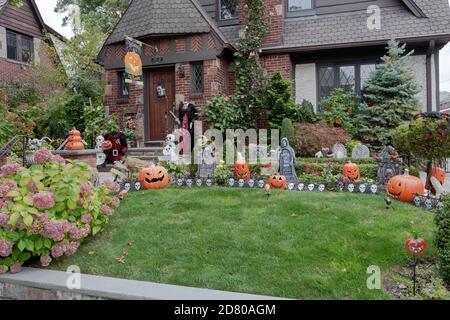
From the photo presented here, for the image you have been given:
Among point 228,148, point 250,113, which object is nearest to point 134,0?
point 250,113

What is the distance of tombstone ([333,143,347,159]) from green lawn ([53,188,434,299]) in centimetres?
379

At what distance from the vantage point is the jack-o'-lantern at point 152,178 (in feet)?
22.1

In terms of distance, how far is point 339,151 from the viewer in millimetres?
9445

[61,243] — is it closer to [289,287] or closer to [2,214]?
[2,214]

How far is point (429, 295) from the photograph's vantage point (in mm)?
3178

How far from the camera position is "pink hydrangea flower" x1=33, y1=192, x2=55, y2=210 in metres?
3.92

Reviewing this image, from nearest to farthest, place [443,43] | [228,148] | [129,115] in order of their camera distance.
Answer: [228,148] < [443,43] < [129,115]

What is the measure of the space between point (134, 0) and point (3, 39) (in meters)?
9.30

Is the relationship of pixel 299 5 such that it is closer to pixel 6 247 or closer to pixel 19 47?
Result: pixel 6 247

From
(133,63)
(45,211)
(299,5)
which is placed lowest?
(45,211)

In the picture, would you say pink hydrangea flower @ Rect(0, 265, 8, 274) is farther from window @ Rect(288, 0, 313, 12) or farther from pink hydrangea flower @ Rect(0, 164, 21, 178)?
window @ Rect(288, 0, 313, 12)

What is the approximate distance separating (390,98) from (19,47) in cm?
1754

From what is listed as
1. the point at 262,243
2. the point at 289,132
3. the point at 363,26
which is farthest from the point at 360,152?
the point at 262,243

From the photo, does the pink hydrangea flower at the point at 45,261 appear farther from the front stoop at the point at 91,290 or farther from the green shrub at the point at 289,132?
the green shrub at the point at 289,132
